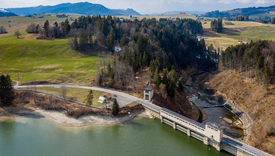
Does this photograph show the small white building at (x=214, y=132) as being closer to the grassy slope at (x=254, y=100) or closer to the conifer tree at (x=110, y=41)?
the grassy slope at (x=254, y=100)

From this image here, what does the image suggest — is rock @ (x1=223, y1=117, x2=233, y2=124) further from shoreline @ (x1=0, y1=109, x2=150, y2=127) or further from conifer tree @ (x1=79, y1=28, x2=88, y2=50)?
conifer tree @ (x1=79, y1=28, x2=88, y2=50)

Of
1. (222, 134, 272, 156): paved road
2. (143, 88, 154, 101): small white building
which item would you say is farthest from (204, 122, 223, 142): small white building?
(143, 88, 154, 101): small white building

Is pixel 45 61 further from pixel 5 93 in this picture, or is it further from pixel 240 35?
pixel 240 35

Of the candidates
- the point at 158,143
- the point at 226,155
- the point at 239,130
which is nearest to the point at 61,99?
the point at 158,143

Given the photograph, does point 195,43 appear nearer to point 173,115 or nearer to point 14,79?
point 173,115

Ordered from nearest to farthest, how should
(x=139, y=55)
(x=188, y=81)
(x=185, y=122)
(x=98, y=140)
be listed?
(x=98, y=140), (x=185, y=122), (x=139, y=55), (x=188, y=81)

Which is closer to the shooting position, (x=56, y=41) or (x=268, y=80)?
(x=268, y=80)

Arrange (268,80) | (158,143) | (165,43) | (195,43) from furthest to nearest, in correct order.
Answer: (195,43) → (165,43) → (268,80) → (158,143)

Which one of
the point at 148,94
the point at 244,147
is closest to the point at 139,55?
the point at 148,94
